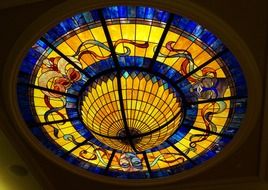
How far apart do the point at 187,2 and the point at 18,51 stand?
2.74 meters

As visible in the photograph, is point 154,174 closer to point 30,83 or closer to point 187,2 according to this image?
point 30,83

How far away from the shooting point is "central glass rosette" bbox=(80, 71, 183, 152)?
6.25m

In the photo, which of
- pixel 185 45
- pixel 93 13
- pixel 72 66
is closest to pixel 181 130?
pixel 185 45

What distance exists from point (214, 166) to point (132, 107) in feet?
8.37

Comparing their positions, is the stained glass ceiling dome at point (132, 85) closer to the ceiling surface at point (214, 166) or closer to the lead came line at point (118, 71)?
the lead came line at point (118, 71)

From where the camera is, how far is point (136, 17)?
5.55 metres

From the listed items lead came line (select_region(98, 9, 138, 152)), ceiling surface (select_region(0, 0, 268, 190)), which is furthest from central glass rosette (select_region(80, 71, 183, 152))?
ceiling surface (select_region(0, 0, 268, 190))

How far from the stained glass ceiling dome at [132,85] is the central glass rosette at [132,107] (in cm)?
2

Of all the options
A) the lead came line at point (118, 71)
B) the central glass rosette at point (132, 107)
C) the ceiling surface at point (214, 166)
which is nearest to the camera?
the ceiling surface at point (214, 166)

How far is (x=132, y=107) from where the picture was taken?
6414 millimetres

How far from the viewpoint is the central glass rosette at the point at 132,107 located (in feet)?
20.5

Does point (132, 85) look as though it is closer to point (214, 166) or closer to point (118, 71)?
point (118, 71)

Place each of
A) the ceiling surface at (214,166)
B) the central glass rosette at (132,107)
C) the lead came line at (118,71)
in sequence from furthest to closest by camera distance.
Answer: the central glass rosette at (132,107) < the lead came line at (118,71) < the ceiling surface at (214,166)

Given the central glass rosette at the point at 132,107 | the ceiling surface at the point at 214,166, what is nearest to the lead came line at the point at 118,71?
the central glass rosette at the point at 132,107
